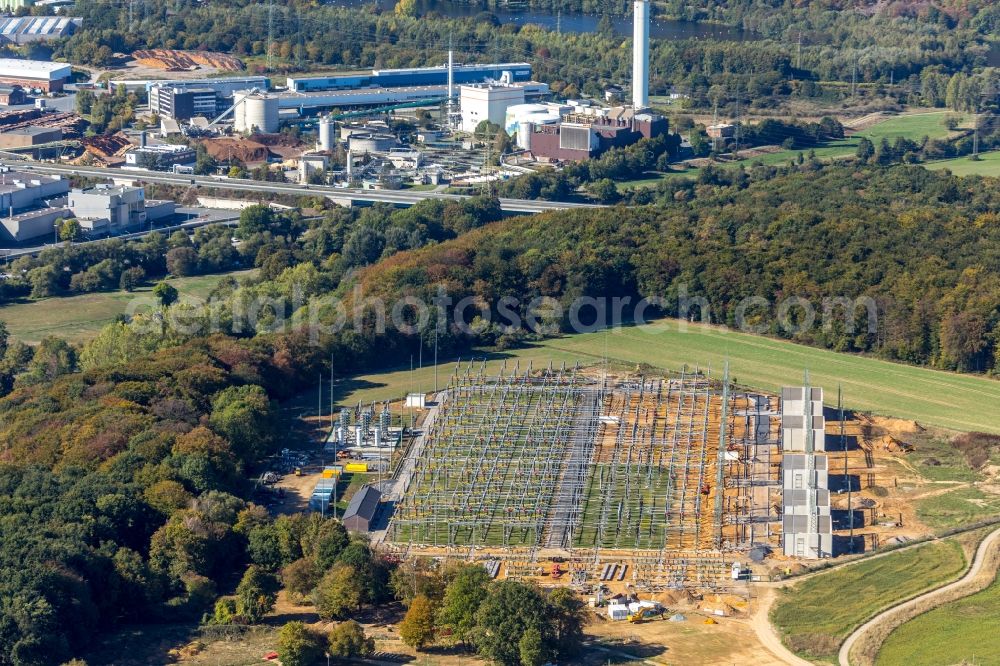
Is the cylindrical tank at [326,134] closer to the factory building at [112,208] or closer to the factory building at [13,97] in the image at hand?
the factory building at [112,208]

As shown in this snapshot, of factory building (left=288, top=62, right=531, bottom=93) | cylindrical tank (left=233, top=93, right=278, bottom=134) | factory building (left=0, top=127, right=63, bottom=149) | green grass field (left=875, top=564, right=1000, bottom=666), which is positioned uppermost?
factory building (left=288, top=62, right=531, bottom=93)

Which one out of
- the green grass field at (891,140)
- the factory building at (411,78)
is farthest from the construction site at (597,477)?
the factory building at (411,78)

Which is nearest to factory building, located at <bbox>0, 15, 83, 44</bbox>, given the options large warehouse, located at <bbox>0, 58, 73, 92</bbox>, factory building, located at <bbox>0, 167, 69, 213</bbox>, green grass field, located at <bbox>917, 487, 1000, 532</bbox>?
large warehouse, located at <bbox>0, 58, 73, 92</bbox>

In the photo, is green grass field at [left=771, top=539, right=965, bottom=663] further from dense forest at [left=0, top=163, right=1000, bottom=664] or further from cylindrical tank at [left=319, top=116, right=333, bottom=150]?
cylindrical tank at [left=319, top=116, right=333, bottom=150]

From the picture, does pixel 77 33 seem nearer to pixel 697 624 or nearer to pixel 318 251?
pixel 318 251

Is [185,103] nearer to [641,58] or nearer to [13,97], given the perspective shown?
[13,97]
